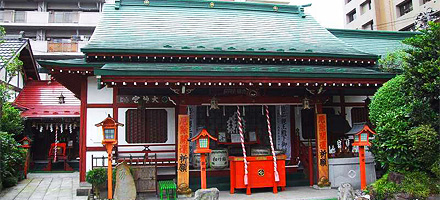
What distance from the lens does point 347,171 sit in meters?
10.8

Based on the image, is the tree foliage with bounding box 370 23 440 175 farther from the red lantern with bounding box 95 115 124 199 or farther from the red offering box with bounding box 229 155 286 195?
the red lantern with bounding box 95 115 124 199

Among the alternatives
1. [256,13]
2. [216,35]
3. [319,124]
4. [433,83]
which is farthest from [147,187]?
[256,13]

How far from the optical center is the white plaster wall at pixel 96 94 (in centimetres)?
1095

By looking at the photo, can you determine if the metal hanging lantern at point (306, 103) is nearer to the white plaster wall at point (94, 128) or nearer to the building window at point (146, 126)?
the building window at point (146, 126)

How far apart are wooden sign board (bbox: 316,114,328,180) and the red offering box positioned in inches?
49.8

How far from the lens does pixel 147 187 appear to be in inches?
380

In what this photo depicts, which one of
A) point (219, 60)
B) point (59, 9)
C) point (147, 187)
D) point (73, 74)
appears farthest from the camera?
point (59, 9)

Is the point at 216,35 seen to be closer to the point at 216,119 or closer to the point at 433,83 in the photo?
the point at 216,119

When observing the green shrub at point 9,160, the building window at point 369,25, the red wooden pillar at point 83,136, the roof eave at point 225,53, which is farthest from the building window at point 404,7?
the green shrub at point 9,160

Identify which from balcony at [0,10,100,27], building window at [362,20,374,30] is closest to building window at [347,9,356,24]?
building window at [362,20,374,30]

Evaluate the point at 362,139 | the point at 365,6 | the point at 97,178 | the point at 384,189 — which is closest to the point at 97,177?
the point at 97,178

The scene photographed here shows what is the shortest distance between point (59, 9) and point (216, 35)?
2382cm

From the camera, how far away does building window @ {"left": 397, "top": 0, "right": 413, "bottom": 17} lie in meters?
32.6

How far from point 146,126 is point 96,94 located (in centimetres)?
186
